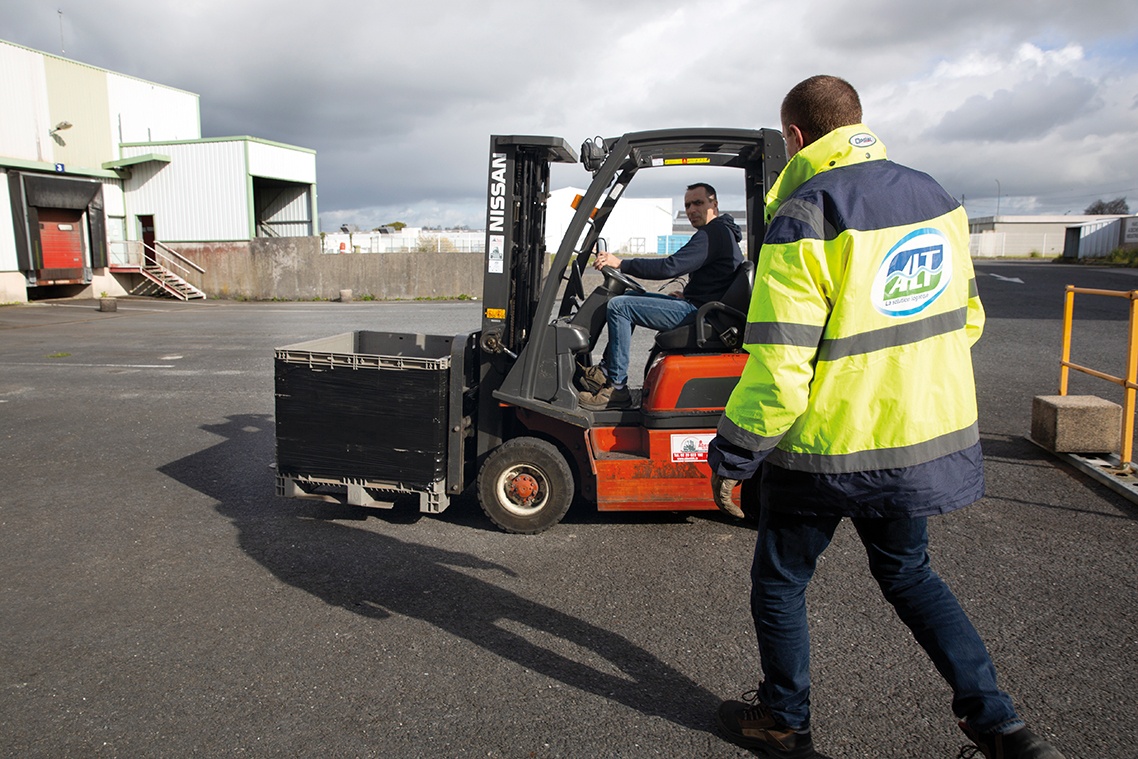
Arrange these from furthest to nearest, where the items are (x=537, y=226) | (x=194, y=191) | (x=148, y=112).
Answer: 1. (x=148, y=112)
2. (x=194, y=191)
3. (x=537, y=226)

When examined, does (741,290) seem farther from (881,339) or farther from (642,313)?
(881,339)

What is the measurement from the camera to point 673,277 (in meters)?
5.02

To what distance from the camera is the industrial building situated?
87.7 feet

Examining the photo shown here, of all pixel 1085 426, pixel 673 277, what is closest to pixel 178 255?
pixel 673 277

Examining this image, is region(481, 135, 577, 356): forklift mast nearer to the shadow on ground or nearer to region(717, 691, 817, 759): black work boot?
the shadow on ground

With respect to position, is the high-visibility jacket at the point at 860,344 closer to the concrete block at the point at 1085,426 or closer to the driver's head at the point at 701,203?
the driver's head at the point at 701,203

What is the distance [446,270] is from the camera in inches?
1261

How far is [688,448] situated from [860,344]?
8.62 ft

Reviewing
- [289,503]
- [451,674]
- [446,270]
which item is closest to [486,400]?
[289,503]

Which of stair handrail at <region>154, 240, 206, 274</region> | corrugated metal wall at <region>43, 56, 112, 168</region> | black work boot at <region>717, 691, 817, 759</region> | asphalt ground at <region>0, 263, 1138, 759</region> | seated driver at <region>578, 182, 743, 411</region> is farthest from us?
stair handrail at <region>154, 240, 206, 274</region>

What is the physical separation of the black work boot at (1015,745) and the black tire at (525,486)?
114 inches

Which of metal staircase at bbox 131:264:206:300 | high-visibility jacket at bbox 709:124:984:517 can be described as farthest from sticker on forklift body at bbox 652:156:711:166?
metal staircase at bbox 131:264:206:300

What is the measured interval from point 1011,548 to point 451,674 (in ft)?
11.3

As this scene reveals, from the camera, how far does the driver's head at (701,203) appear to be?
529 cm
